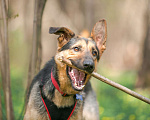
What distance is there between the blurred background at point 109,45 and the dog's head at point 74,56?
3.21 feet

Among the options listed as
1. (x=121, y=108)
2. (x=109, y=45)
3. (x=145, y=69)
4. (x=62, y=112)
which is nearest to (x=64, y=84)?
(x=62, y=112)

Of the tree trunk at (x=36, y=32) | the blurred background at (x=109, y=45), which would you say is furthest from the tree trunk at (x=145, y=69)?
the tree trunk at (x=36, y=32)

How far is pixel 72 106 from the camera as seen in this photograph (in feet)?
12.5

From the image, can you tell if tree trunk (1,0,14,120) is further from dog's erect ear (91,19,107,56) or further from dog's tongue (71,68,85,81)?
dog's erect ear (91,19,107,56)

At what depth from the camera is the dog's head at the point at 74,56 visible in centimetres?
338

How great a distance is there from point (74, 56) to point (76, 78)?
0.37 metres

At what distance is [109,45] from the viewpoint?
29.7 m

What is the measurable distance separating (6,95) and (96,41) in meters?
1.96

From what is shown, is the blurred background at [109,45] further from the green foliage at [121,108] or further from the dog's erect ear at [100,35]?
the dog's erect ear at [100,35]

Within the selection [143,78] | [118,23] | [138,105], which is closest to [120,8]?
[118,23]

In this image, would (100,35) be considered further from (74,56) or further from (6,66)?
(6,66)

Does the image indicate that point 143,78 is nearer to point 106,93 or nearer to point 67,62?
point 106,93

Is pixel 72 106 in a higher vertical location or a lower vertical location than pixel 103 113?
higher

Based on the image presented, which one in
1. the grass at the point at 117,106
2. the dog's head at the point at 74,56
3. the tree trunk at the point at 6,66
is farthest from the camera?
the grass at the point at 117,106
